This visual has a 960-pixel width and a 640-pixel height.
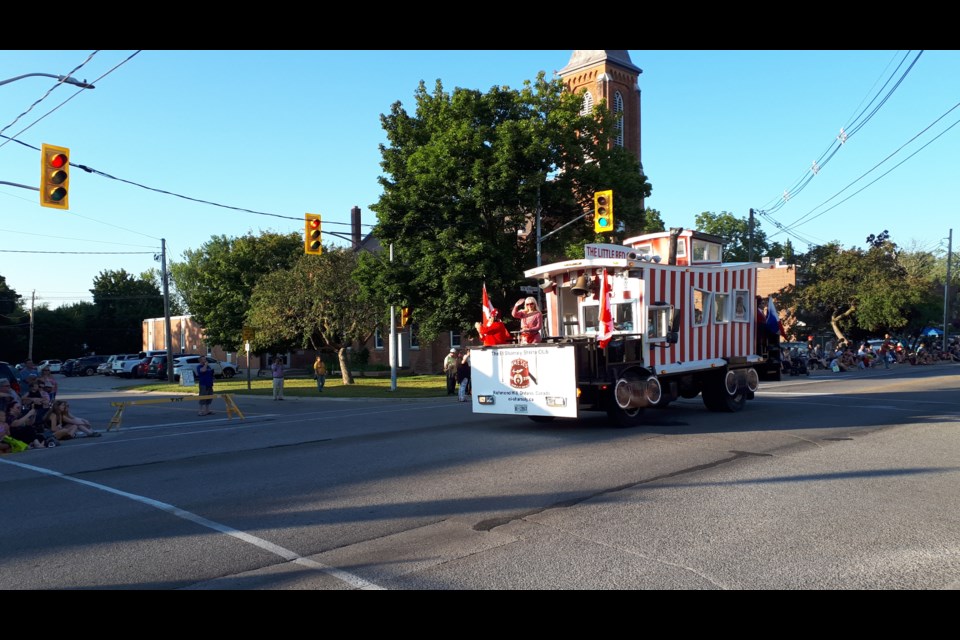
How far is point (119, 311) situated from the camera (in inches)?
3342

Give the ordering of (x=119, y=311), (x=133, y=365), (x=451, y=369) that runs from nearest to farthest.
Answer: (x=451, y=369) → (x=133, y=365) → (x=119, y=311)

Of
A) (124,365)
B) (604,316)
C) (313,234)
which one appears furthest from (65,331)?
(604,316)

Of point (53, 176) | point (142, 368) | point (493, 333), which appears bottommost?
point (142, 368)

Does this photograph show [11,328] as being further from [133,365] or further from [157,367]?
[157,367]

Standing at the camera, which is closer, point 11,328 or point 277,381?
point 277,381

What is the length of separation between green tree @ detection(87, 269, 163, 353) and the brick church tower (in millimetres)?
58185

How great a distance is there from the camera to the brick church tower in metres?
54.6

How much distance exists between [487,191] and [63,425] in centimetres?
1724

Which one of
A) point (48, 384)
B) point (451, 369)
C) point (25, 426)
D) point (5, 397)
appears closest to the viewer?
point (5, 397)

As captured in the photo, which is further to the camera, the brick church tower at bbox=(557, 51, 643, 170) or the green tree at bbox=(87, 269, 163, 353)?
the green tree at bbox=(87, 269, 163, 353)

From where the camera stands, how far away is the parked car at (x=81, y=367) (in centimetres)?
6425

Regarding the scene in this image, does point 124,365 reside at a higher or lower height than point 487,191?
lower

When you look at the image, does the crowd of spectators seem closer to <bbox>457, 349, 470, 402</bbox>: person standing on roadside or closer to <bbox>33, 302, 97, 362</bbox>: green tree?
<bbox>457, 349, 470, 402</bbox>: person standing on roadside

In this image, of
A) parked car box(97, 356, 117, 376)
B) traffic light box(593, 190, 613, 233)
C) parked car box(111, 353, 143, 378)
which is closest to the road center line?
traffic light box(593, 190, 613, 233)
